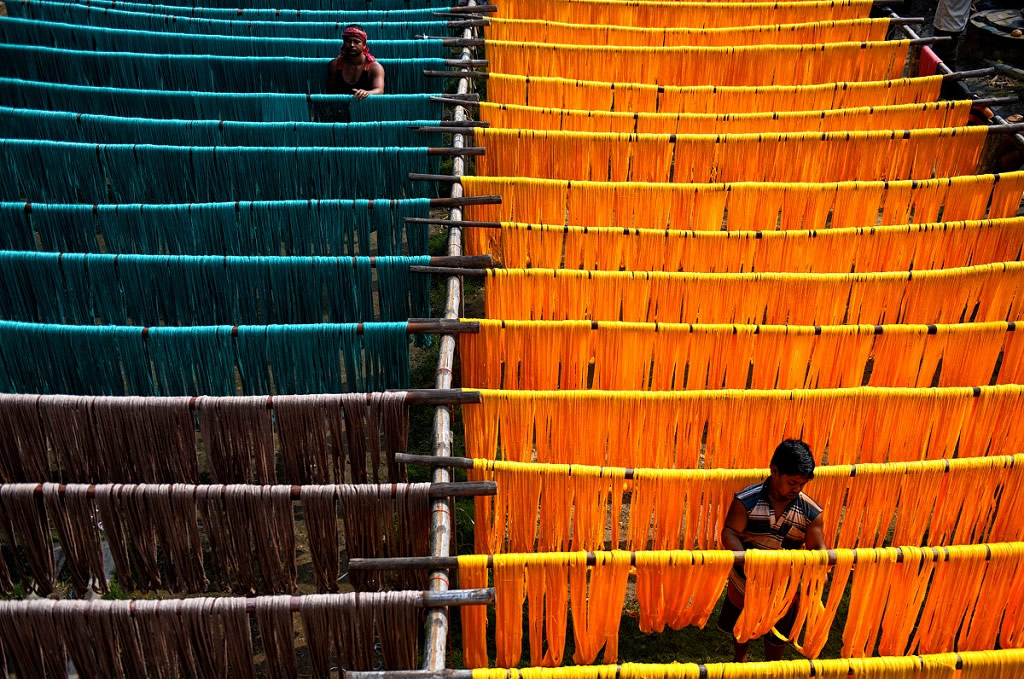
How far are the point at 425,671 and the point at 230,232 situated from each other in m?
4.55

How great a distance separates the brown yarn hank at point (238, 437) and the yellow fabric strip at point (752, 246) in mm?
2721

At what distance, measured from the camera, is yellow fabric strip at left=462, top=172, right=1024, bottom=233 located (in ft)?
24.7

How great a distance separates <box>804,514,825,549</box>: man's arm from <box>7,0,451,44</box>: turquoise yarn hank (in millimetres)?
→ 7594

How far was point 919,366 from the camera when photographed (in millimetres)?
6273

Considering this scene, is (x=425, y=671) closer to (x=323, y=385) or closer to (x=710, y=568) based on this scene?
(x=710, y=568)

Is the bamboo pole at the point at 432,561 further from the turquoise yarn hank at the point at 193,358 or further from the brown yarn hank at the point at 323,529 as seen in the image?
the turquoise yarn hank at the point at 193,358

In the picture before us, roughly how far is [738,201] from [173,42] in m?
6.64

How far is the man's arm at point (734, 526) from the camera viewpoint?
503 cm

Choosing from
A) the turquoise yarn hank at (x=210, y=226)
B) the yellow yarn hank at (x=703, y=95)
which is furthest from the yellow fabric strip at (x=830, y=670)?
the yellow yarn hank at (x=703, y=95)

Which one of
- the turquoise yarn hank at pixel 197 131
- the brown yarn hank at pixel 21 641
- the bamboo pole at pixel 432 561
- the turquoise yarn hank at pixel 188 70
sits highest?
the turquoise yarn hank at pixel 188 70

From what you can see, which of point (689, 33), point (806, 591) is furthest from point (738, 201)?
point (806, 591)

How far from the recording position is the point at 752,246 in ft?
23.1

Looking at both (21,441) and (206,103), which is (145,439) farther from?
(206,103)

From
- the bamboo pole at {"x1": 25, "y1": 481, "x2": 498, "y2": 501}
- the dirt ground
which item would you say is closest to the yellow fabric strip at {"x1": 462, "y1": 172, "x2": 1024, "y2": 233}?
the bamboo pole at {"x1": 25, "y1": 481, "x2": 498, "y2": 501}
